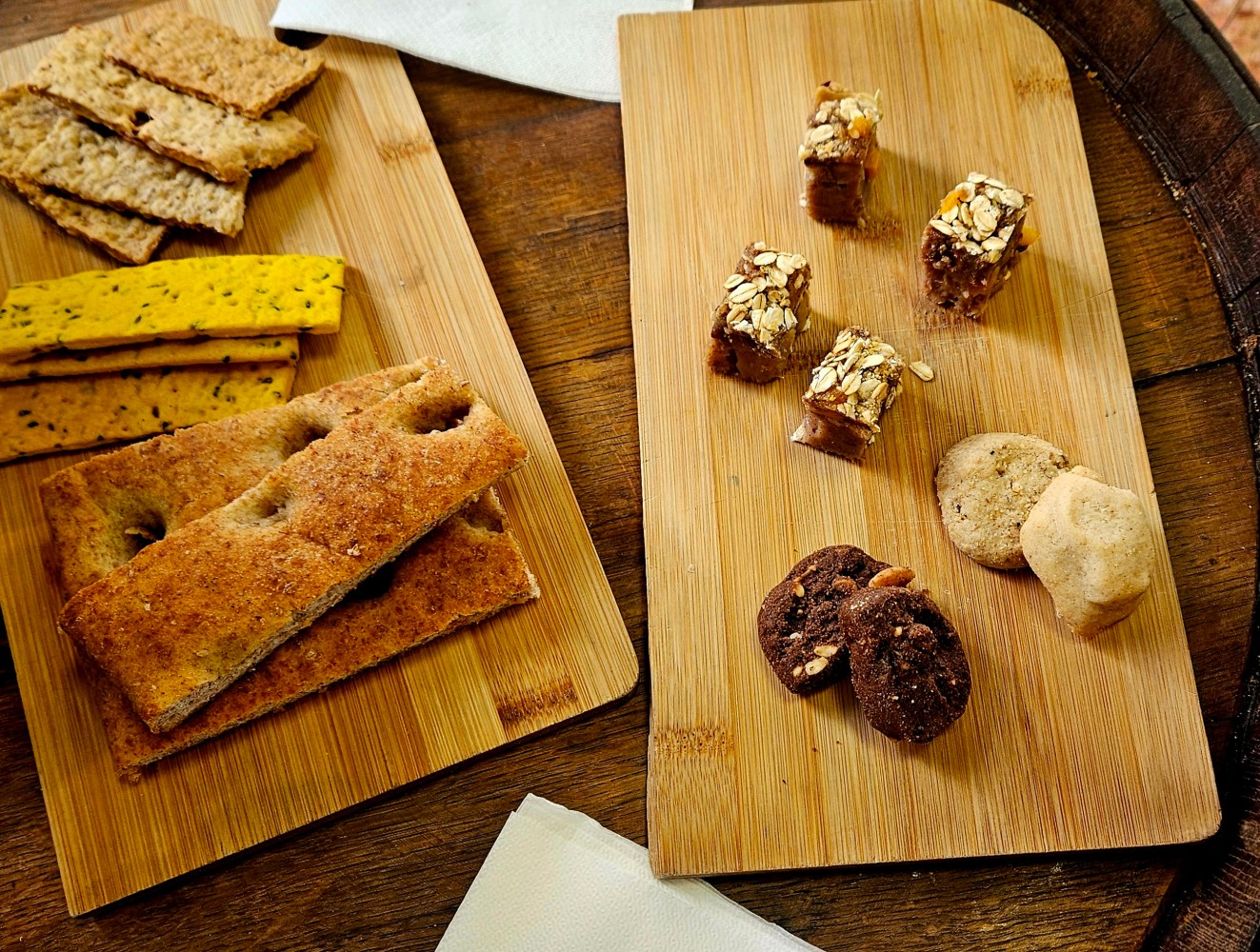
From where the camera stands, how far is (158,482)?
2.42m

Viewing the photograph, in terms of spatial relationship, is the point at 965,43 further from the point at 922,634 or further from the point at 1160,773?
the point at 1160,773

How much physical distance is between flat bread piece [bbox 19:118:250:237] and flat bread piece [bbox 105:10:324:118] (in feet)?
0.68

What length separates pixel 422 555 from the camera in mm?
2436

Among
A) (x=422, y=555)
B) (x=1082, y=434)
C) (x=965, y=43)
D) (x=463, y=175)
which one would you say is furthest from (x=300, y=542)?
(x=965, y=43)

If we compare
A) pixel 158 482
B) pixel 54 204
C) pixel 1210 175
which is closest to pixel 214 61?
pixel 54 204

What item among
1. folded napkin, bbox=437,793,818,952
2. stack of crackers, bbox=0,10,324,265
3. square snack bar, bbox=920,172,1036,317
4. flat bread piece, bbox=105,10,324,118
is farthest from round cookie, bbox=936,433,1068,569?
flat bread piece, bbox=105,10,324,118

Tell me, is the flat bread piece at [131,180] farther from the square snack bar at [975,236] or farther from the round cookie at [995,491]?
the round cookie at [995,491]

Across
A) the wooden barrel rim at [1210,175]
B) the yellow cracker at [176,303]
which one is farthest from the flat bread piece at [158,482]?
the wooden barrel rim at [1210,175]

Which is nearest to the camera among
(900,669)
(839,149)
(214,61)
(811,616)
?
(900,669)

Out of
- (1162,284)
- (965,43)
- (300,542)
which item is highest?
(965,43)

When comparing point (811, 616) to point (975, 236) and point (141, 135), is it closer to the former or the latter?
point (975, 236)

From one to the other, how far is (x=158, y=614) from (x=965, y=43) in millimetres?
2583

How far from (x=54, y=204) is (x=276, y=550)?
1234mm

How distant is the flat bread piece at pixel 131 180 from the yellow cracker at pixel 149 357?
34 cm
